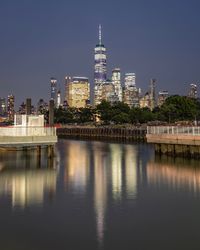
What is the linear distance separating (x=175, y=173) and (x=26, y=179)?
41.1 ft

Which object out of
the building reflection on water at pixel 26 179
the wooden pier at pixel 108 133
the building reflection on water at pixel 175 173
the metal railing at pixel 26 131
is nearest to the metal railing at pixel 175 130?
the building reflection on water at pixel 175 173

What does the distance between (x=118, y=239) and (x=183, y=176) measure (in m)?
17.1

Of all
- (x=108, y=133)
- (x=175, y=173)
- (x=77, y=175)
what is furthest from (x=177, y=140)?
(x=108, y=133)

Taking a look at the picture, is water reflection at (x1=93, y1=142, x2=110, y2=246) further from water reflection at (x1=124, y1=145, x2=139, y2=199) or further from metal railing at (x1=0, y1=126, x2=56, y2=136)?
metal railing at (x1=0, y1=126, x2=56, y2=136)

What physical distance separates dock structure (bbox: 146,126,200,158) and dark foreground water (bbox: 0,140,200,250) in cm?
465

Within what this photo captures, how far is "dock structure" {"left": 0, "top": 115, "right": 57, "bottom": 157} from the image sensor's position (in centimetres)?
3779

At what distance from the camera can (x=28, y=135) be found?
1551 inches

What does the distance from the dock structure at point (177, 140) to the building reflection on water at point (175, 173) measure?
4.59 feet

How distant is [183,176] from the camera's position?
34344 mm

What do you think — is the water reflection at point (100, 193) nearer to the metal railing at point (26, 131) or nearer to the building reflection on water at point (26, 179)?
the building reflection on water at point (26, 179)

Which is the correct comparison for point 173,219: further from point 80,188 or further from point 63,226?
point 80,188

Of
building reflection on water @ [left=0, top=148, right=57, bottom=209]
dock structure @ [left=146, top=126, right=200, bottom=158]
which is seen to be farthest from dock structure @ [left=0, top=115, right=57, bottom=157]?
dock structure @ [left=146, top=126, right=200, bottom=158]

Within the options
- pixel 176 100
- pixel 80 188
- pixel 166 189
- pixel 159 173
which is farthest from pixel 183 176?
pixel 176 100

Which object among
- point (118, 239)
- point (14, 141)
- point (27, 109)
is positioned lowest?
point (118, 239)
